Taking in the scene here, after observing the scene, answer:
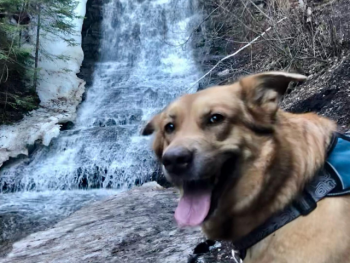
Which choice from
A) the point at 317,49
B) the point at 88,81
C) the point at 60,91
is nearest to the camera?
the point at 317,49

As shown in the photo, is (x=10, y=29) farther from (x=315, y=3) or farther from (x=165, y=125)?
(x=165, y=125)

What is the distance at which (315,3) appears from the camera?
10.6 metres

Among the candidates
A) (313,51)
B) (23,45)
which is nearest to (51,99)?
(23,45)

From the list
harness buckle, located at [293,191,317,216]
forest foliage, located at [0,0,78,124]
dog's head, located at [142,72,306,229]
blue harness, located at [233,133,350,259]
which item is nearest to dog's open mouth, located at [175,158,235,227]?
dog's head, located at [142,72,306,229]

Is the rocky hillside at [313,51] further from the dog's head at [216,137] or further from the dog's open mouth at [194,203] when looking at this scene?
the dog's open mouth at [194,203]

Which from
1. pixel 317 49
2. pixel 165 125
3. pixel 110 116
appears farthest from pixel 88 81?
pixel 165 125

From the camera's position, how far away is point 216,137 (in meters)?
2.50

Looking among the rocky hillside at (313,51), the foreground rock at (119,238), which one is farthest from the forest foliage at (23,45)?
the foreground rock at (119,238)

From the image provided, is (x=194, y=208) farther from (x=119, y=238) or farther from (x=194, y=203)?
(x=119, y=238)

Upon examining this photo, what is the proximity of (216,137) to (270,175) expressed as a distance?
35cm

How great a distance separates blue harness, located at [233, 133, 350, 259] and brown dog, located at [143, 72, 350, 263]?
3 cm

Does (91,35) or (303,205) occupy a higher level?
(91,35)

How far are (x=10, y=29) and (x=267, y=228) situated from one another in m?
14.1

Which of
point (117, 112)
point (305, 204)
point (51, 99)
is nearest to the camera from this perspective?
point (305, 204)
